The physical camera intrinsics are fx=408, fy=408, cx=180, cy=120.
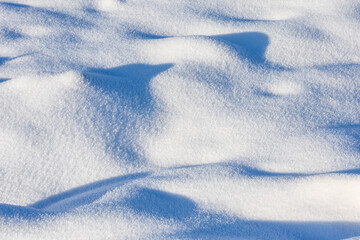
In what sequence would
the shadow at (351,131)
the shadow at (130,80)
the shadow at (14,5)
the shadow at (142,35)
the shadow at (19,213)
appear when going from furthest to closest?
the shadow at (14,5)
the shadow at (142,35)
the shadow at (130,80)
the shadow at (351,131)
the shadow at (19,213)

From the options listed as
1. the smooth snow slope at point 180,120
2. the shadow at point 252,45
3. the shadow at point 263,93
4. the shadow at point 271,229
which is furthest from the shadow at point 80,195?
the shadow at point 252,45

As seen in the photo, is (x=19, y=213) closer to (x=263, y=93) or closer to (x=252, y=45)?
(x=263, y=93)

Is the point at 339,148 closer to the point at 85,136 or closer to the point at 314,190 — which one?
the point at 314,190

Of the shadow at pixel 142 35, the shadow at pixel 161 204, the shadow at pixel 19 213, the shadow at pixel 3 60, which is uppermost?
the shadow at pixel 142 35

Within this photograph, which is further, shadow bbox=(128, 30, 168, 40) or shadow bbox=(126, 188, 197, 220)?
shadow bbox=(128, 30, 168, 40)

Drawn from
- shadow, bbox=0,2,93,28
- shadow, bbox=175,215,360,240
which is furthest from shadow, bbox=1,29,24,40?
shadow, bbox=175,215,360,240

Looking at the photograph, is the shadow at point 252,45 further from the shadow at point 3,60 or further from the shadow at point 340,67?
the shadow at point 3,60

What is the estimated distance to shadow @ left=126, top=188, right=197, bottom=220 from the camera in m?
0.77

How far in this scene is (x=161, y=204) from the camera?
80cm

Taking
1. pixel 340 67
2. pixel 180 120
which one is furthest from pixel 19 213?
pixel 340 67

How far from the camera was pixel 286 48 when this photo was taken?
4.15 feet

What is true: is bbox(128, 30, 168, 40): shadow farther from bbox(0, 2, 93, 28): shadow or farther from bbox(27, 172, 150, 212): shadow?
bbox(27, 172, 150, 212): shadow

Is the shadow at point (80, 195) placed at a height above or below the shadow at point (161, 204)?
below

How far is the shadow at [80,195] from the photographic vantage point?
2.75 feet
